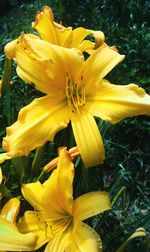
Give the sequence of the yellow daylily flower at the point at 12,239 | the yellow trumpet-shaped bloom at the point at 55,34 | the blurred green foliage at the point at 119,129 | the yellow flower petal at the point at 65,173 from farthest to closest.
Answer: the blurred green foliage at the point at 119,129
the yellow trumpet-shaped bloom at the point at 55,34
the yellow flower petal at the point at 65,173
the yellow daylily flower at the point at 12,239

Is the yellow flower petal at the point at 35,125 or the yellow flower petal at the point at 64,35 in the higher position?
the yellow flower petal at the point at 64,35

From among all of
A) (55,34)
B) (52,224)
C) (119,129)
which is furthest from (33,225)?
(119,129)

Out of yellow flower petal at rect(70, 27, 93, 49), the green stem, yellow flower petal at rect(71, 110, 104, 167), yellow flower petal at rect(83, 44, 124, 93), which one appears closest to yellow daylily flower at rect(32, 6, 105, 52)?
yellow flower petal at rect(70, 27, 93, 49)

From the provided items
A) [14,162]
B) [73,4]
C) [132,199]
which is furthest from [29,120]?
[73,4]

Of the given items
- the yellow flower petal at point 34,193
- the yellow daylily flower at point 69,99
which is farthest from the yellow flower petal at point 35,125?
the yellow flower petal at point 34,193

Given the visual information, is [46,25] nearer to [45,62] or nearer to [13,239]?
[45,62]

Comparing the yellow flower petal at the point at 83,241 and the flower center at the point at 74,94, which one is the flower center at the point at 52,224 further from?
the flower center at the point at 74,94
